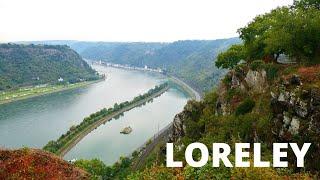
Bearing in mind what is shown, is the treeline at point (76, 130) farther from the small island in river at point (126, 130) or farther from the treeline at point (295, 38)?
the treeline at point (295, 38)

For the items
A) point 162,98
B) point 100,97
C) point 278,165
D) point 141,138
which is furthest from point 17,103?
point 278,165

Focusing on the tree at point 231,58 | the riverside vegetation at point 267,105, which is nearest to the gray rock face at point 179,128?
the riverside vegetation at point 267,105

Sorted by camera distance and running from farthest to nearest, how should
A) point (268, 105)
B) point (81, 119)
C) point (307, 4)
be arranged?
point (81, 119)
point (307, 4)
point (268, 105)

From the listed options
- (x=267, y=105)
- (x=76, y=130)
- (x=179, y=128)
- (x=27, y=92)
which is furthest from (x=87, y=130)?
(x=27, y=92)

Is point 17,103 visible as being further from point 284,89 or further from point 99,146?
point 284,89

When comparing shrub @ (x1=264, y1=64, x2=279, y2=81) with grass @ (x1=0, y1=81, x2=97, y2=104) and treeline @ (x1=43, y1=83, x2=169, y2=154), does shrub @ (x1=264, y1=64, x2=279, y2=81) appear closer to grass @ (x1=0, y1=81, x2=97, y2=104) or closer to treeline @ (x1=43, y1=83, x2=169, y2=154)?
treeline @ (x1=43, y1=83, x2=169, y2=154)

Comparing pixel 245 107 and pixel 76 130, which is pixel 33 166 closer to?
pixel 245 107

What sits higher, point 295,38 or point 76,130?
point 295,38
